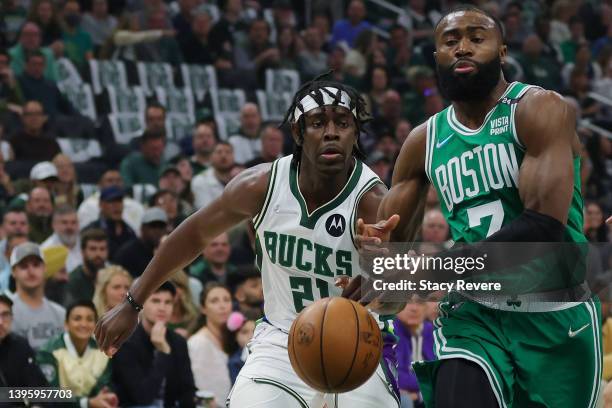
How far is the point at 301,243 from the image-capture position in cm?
562

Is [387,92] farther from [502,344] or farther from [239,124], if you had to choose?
[502,344]

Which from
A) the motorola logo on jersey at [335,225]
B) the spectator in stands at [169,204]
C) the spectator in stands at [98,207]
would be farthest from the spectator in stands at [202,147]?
the motorola logo on jersey at [335,225]

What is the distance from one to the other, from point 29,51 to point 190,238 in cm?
734

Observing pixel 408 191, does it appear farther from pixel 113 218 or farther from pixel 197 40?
pixel 197 40

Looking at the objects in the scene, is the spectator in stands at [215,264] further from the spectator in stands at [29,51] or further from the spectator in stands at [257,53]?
the spectator in stands at [257,53]

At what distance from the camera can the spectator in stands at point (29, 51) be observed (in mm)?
12578

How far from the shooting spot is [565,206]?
4477 millimetres

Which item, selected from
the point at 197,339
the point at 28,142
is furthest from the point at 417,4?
the point at 197,339

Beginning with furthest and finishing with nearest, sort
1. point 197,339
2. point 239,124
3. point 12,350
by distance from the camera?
point 239,124, point 197,339, point 12,350

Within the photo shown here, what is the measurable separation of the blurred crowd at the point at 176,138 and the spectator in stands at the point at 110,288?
0.04ft

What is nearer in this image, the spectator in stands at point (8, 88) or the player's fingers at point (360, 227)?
the player's fingers at point (360, 227)

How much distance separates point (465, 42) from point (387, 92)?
962 cm

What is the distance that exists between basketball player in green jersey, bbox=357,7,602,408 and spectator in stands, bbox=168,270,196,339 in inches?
181

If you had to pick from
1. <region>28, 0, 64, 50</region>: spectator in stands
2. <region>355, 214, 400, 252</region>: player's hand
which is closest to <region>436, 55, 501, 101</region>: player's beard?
<region>355, 214, 400, 252</region>: player's hand
